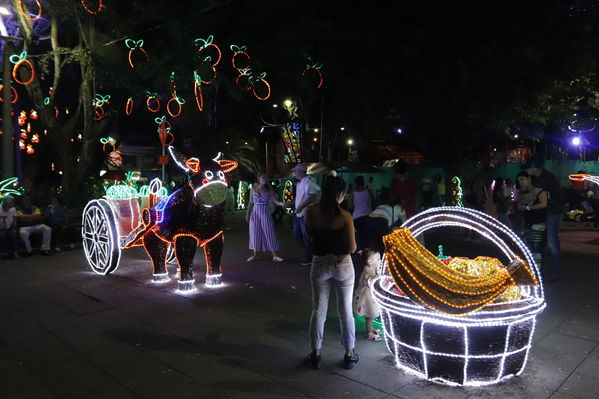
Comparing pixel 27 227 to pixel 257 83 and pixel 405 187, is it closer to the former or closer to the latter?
pixel 405 187

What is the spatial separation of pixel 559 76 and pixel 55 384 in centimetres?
1265

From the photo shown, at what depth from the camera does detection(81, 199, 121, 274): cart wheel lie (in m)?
7.69

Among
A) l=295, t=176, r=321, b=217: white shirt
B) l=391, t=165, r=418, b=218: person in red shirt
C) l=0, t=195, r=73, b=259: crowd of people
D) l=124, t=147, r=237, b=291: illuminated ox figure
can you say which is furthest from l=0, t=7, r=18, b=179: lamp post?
l=391, t=165, r=418, b=218: person in red shirt

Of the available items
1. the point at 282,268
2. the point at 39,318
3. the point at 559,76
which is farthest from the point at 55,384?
the point at 559,76

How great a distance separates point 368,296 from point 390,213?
1.68 meters

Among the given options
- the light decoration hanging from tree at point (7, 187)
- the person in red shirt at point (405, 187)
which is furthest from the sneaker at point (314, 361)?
the light decoration hanging from tree at point (7, 187)

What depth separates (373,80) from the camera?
16.0 meters

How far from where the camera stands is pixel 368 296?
4.80 m

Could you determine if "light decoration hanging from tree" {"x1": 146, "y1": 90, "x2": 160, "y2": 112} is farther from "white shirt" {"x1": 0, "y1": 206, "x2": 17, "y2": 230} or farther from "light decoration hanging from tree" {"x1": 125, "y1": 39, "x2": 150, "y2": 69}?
"white shirt" {"x1": 0, "y1": 206, "x2": 17, "y2": 230}

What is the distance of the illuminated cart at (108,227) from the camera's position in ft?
25.3

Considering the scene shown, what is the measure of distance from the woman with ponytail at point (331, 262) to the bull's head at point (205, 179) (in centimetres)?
289

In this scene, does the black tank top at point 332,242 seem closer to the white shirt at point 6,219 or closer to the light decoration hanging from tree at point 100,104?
the white shirt at point 6,219

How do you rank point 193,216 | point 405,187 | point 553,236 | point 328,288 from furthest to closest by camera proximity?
point 405,187
point 553,236
point 193,216
point 328,288

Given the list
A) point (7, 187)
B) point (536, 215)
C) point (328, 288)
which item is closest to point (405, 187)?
point (536, 215)
